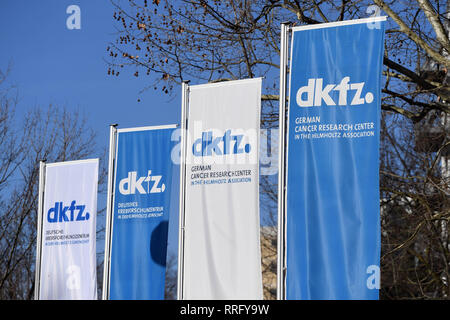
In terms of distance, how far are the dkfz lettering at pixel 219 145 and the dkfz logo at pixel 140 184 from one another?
6.55ft

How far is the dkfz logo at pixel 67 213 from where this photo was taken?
39.6 feet

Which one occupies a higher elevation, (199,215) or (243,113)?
(243,113)

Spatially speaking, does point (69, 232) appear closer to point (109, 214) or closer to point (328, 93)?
point (109, 214)

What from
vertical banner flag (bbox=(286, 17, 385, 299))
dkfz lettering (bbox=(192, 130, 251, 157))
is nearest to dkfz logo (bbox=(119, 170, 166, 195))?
dkfz lettering (bbox=(192, 130, 251, 157))

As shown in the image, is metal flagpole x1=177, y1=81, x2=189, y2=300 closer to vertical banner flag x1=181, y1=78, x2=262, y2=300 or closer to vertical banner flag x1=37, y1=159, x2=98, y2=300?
vertical banner flag x1=181, y1=78, x2=262, y2=300

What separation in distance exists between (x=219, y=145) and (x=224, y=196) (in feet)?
2.12

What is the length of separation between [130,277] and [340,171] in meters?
4.66

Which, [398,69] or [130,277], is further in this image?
[398,69]

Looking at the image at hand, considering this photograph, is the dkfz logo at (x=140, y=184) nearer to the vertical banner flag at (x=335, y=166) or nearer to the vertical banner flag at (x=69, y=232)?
the vertical banner flag at (x=69, y=232)

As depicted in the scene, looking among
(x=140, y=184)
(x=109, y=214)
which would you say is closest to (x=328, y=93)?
(x=140, y=184)

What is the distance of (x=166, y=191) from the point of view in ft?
36.4
